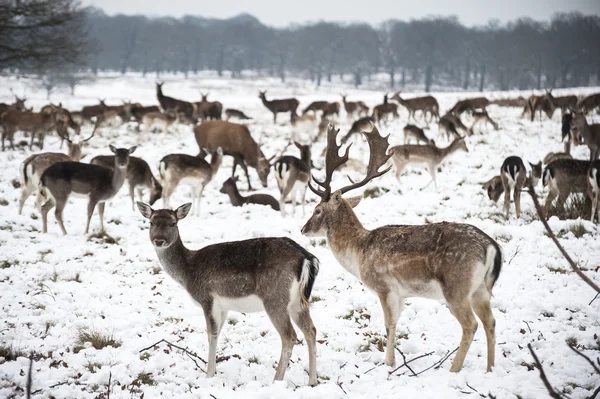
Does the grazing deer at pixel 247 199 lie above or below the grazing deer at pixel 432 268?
below

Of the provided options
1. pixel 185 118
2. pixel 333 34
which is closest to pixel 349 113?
pixel 185 118

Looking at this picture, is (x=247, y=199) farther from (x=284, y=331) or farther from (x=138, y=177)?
(x=284, y=331)

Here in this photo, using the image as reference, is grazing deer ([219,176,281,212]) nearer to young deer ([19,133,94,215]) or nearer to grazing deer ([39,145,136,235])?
grazing deer ([39,145,136,235])

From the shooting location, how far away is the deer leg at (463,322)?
145 inches

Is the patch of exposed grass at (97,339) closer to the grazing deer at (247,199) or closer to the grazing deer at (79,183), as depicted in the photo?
the grazing deer at (79,183)

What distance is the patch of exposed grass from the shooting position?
176 inches

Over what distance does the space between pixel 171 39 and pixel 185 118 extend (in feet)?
193

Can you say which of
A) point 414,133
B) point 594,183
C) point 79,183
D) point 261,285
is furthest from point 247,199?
point 414,133

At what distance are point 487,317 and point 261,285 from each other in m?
1.88

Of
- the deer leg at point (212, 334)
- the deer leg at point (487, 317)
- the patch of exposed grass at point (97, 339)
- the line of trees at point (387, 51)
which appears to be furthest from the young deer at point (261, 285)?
the line of trees at point (387, 51)

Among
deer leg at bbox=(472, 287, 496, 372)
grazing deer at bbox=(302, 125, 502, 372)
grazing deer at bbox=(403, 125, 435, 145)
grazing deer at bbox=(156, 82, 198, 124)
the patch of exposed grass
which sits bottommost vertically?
the patch of exposed grass

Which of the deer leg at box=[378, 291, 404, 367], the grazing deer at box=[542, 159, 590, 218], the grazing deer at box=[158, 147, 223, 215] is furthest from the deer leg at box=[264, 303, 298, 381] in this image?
the grazing deer at box=[542, 159, 590, 218]

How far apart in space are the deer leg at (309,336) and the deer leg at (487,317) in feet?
4.48

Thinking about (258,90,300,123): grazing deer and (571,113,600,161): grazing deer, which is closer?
(571,113,600,161): grazing deer
